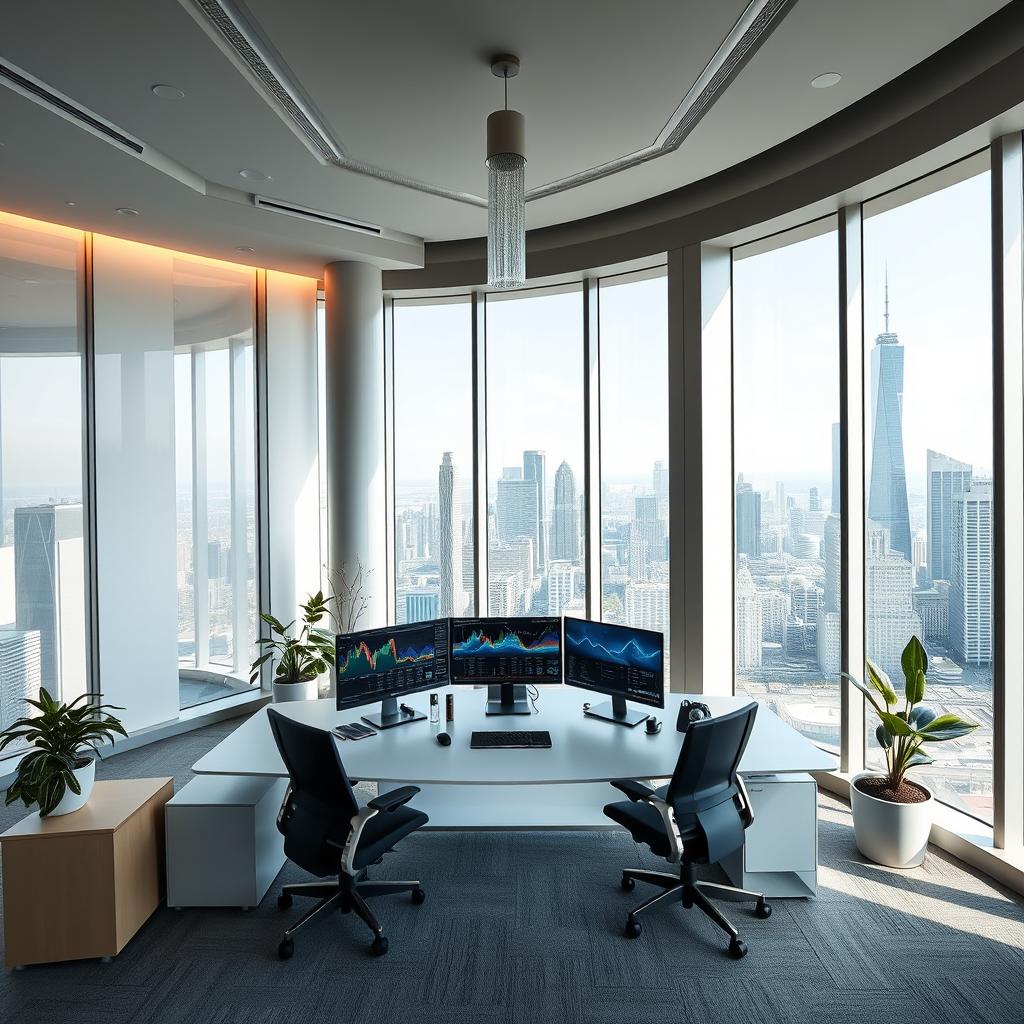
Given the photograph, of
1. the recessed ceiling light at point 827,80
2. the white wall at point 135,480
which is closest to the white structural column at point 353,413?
the white wall at point 135,480

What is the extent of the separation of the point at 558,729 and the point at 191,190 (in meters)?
3.82

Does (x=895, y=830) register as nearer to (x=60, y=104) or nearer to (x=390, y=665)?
(x=390, y=665)

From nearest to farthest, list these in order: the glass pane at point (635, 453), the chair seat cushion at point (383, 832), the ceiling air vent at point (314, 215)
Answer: the chair seat cushion at point (383, 832) < the ceiling air vent at point (314, 215) < the glass pane at point (635, 453)

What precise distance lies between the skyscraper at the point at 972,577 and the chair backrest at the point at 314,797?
309cm

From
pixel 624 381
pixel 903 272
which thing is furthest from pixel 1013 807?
pixel 624 381

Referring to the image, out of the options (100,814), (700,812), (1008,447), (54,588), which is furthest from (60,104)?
(1008,447)

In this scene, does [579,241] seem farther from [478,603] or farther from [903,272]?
[478,603]

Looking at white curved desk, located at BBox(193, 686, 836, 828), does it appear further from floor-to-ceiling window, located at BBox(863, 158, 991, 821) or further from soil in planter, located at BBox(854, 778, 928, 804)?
floor-to-ceiling window, located at BBox(863, 158, 991, 821)

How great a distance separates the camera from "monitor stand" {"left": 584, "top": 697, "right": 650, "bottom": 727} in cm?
381

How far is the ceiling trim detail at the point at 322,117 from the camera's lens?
2973 millimetres

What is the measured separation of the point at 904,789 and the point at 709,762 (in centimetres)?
144

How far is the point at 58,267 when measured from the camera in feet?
16.5

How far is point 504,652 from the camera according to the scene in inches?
159

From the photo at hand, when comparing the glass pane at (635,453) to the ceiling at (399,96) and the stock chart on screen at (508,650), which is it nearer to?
the ceiling at (399,96)
